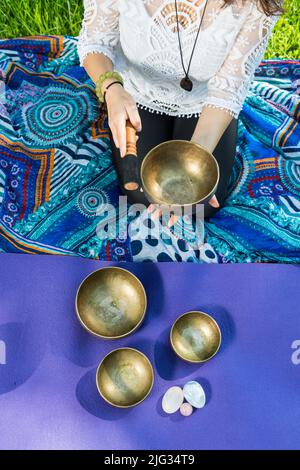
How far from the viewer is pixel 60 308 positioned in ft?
3.92

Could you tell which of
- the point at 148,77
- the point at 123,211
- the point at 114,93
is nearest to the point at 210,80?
the point at 148,77

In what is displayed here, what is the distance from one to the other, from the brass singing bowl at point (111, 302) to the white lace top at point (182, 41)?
48 centimetres

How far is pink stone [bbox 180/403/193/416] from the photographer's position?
42.9 inches

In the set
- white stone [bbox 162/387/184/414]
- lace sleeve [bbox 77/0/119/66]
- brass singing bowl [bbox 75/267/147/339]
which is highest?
lace sleeve [bbox 77/0/119/66]

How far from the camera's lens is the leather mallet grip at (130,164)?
2.99 ft

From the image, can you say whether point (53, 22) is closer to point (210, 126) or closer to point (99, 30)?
point (99, 30)

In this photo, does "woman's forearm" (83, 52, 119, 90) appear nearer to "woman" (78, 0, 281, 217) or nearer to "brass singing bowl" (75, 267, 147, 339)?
"woman" (78, 0, 281, 217)

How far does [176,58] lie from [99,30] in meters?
0.20

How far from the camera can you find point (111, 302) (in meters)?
1.17

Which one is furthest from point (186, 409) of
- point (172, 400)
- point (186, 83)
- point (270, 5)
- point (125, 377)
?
point (270, 5)

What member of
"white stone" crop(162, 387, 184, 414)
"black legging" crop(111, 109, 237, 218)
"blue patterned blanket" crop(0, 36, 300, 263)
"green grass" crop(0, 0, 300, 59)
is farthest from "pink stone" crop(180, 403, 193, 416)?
"green grass" crop(0, 0, 300, 59)

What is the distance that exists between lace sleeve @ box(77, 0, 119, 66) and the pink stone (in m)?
0.83

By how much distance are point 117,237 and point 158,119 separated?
1.12 ft

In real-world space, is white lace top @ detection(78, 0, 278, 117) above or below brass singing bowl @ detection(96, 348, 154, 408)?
above
